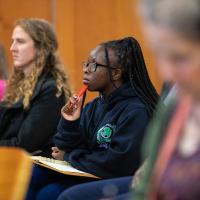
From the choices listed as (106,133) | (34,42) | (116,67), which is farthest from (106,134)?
(34,42)

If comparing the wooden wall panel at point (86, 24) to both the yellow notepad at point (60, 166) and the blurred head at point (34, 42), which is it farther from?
the yellow notepad at point (60, 166)

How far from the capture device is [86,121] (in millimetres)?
3053

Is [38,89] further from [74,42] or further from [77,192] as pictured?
[74,42]

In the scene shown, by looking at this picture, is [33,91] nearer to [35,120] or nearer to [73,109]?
[35,120]

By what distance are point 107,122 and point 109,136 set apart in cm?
8

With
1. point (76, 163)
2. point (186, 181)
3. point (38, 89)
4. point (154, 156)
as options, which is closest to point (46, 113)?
point (38, 89)

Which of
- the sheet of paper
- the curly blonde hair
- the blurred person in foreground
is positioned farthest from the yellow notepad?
the blurred person in foreground

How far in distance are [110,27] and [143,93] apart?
2.64 meters

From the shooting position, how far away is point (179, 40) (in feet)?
4.14

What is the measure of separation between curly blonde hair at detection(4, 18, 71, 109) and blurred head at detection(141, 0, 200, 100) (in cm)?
220

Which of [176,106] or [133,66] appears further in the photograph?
[133,66]

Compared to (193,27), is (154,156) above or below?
below

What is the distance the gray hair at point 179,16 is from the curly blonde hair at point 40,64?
86.5 inches

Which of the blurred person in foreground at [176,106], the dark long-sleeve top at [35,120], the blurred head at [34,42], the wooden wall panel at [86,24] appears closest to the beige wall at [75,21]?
the wooden wall panel at [86,24]
